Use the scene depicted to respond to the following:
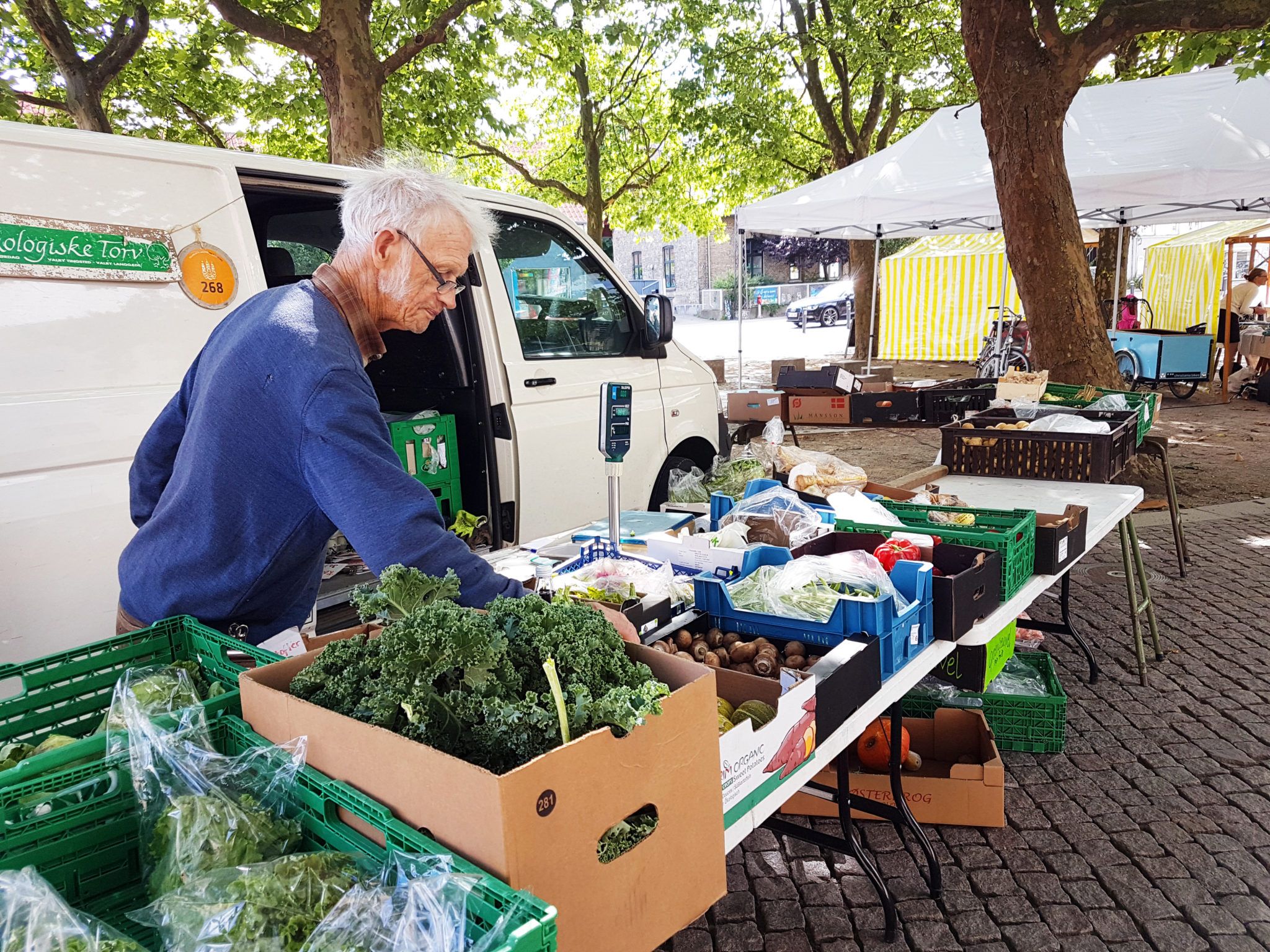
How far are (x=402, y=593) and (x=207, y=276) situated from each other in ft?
7.20

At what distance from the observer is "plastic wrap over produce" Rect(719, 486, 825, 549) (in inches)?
112

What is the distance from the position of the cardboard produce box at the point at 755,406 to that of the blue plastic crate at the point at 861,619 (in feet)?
19.6

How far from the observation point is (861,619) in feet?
7.20

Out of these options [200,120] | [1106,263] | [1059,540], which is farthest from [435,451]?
[1106,263]

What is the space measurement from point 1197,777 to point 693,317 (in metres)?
44.0

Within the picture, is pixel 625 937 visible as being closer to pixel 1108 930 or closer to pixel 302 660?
pixel 302 660

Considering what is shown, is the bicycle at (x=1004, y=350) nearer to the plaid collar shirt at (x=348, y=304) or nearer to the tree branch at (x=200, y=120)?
the tree branch at (x=200, y=120)

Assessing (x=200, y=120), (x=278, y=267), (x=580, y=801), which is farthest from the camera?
(x=200, y=120)

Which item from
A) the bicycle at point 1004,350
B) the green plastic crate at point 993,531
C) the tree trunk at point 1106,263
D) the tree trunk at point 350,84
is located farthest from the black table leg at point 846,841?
the tree trunk at point 1106,263

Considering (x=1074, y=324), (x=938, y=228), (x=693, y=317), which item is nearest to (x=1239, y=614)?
(x=1074, y=324)

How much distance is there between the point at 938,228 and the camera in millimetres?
13688

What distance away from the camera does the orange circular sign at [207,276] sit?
3082mm

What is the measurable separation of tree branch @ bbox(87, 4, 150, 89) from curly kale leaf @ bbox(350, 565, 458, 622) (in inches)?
405

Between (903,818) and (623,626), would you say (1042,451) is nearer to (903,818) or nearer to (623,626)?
(903,818)
